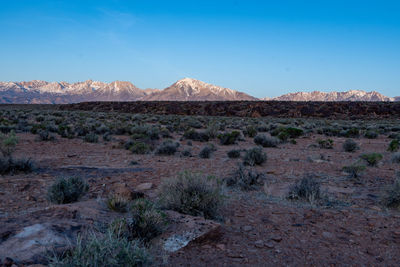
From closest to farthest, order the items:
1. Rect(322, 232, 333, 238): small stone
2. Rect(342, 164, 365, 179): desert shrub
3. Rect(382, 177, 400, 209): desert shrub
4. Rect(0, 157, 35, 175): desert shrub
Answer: Rect(322, 232, 333, 238): small stone < Rect(382, 177, 400, 209): desert shrub < Rect(0, 157, 35, 175): desert shrub < Rect(342, 164, 365, 179): desert shrub

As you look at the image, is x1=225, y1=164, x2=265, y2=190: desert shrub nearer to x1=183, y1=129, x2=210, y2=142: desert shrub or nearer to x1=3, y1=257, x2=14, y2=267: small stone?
x1=3, y1=257, x2=14, y2=267: small stone

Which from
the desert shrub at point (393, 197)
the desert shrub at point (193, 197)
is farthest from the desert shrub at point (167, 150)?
the desert shrub at point (393, 197)

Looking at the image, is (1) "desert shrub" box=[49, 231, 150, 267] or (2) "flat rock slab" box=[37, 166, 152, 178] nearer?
(1) "desert shrub" box=[49, 231, 150, 267]

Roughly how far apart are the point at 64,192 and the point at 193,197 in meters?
2.36

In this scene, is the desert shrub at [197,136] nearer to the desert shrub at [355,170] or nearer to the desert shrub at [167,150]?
the desert shrub at [167,150]

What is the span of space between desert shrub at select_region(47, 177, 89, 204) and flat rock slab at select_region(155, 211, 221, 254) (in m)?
2.14

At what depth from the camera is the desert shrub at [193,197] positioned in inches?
174

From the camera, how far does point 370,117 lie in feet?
147

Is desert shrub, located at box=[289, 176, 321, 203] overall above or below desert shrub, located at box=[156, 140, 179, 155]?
above

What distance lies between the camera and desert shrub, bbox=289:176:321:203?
5.41 metres

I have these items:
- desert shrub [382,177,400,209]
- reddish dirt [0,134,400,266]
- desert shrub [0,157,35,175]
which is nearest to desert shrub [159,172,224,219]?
reddish dirt [0,134,400,266]

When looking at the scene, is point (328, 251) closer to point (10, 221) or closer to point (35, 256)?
point (35, 256)

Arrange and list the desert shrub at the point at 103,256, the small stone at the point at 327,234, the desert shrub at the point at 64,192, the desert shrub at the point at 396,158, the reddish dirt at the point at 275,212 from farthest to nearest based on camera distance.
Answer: the desert shrub at the point at 396,158 → the desert shrub at the point at 64,192 → the small stone at the point at 327,234 → the reddish dirt at the point at 275,212 → the desert shrub at the point at 103,256

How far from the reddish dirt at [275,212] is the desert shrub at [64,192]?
10.0 inches
